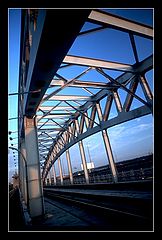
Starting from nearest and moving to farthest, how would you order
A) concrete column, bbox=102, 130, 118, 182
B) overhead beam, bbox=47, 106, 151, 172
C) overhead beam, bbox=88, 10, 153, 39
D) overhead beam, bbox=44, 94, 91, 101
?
overhead beam, bbox=88, 10, 153, 39 → overhead beam, bbox=47, 106, 151, 172 → concrete column, bbox=102, 130, 118, 182 → overhead beam, bbox=44, 94, 91, 101

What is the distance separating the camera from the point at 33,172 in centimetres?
1053

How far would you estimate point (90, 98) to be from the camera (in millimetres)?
15844

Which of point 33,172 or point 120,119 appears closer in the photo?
point 33,172

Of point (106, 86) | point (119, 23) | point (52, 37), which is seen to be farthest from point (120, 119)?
point (52, 37)

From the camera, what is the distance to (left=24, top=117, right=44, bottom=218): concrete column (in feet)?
32.2

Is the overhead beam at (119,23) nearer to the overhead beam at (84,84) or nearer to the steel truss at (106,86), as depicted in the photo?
the steel truss at (106,86)

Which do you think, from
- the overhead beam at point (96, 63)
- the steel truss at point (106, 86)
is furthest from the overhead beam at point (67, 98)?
the overhead beam at point (96, 63)

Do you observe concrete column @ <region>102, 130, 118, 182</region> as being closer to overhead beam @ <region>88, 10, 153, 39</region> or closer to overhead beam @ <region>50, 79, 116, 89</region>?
overhead beam @ <region>50, 79, 116, 89</region>

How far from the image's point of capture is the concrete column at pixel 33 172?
32.2 feet

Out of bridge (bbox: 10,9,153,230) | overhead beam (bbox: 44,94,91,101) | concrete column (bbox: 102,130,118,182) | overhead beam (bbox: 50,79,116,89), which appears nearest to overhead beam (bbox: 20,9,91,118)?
bridge (bbox: 10,9,153,230)

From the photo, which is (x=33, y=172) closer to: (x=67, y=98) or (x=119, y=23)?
(x=67, y=98)

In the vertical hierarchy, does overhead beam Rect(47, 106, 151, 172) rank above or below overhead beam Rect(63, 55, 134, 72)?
below
